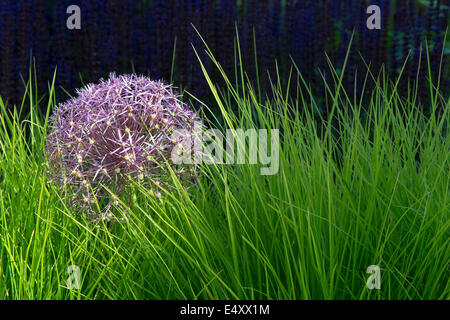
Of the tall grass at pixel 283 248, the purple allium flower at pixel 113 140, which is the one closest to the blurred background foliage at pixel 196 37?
the purple allium flower at pixel 113 140

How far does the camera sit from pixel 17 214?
2.73 meters

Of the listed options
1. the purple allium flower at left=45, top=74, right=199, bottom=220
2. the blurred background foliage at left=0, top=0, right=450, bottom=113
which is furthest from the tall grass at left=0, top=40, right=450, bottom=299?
the blurred background foliage at left=0, top=0, right=450, bottom=113

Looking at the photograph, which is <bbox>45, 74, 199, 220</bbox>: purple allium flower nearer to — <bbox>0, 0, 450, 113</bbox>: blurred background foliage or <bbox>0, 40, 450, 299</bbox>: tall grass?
<bbox>0, 40, 450, 299</bbox>: tall grass

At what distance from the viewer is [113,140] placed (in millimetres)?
2877

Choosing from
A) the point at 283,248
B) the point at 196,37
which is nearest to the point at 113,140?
the point at 283,248

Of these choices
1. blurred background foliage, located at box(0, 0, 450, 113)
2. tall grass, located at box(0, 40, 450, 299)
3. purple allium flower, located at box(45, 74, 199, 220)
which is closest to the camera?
tall grass, located at box(0, 40, 450, 299)

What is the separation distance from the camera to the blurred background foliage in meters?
4.89

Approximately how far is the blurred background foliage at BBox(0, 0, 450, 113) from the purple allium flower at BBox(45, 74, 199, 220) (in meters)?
1.76

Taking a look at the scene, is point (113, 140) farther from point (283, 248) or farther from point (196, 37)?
point (196, 37)

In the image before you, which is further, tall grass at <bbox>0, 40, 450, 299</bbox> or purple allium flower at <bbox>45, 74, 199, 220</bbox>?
purple allium flower at <bbox>45, 74, 199, 220</bbox>
